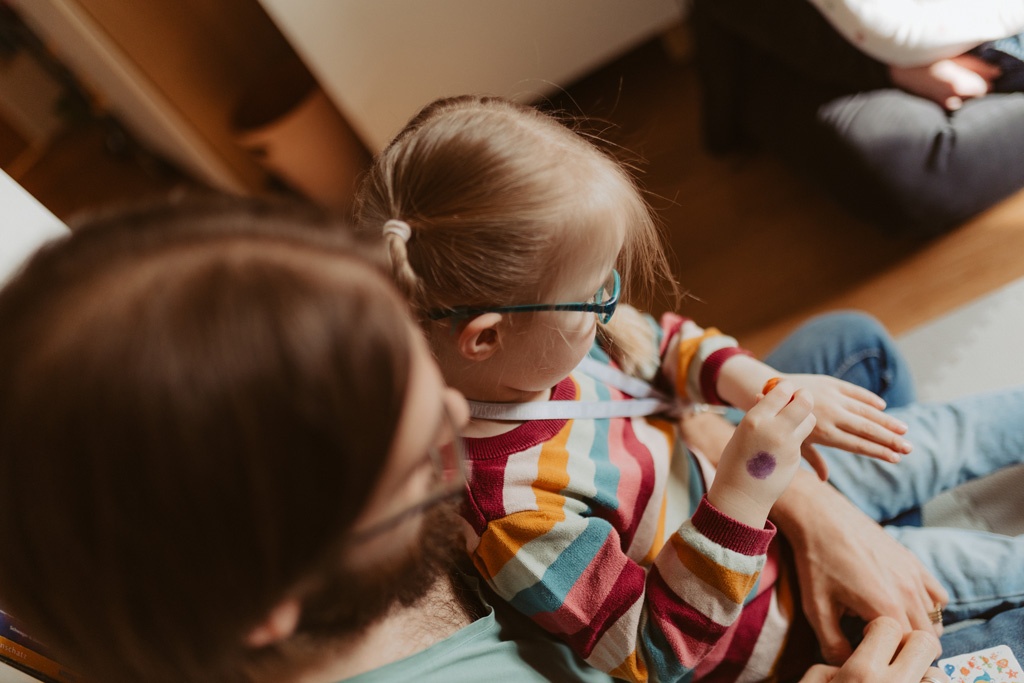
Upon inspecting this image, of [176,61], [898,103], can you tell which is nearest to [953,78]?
[898,103]

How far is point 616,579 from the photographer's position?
0.69m

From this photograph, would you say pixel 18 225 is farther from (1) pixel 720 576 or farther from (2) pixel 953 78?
(2) pixel 953 78

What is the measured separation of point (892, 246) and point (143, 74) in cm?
184

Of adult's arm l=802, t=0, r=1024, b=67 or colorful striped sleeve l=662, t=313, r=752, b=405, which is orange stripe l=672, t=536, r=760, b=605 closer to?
colorful striped sleeve l=662, t=313, r=752, b=405

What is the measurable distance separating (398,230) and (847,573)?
638mm

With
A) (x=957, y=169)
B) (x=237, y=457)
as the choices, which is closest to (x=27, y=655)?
(x=237, y=457)

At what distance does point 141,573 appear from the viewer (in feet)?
1.31

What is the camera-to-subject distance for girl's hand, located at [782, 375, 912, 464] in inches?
31.6

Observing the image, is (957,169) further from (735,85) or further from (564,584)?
(564,584)

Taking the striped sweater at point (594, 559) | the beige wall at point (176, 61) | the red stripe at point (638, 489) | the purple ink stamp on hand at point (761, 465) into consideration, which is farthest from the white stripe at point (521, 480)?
the beige wall at point (176, 61)

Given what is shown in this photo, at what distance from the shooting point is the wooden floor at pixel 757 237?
4.48 ft

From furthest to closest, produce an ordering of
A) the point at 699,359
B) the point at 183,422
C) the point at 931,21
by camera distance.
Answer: the point at 931,21, the point at 699,359, the point at 183,422

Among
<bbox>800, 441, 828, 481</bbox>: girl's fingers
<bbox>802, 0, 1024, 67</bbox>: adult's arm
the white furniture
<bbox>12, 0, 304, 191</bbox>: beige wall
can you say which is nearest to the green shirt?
<bbox>800, 441, 828, 481</bbox>: girl's fingers

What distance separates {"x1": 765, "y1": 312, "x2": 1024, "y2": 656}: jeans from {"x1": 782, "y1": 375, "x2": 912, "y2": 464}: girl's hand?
125 mm
